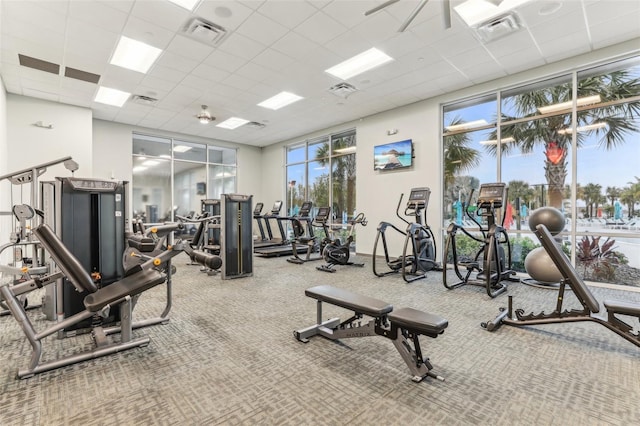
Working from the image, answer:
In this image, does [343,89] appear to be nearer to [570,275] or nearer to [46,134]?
[570,275]

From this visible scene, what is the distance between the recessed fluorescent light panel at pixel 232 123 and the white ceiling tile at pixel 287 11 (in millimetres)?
4648

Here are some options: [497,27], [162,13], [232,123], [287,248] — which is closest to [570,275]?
[497,27]

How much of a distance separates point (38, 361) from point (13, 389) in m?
0.23

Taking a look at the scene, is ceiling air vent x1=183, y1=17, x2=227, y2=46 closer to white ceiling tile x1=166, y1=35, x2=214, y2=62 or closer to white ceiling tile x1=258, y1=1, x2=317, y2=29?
white ceiling tile x1=166, y1=35, x2=214, y2=62

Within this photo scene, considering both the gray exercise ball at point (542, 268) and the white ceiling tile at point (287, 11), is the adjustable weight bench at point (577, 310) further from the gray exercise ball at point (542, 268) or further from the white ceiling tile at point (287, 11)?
the white ceiling tile at point (287, 11)

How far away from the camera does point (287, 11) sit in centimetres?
381

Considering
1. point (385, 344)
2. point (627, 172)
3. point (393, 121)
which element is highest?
point (393, 121)

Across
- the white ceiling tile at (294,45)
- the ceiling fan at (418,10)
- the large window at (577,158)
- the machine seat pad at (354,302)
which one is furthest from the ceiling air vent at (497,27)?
the machine seat pad at (354,302)

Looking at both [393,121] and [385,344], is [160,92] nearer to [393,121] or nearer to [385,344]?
[393,121]

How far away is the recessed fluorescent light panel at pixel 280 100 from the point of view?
6746mm

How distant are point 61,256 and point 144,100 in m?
5.70

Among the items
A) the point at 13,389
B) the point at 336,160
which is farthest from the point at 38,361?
the point at 336,160

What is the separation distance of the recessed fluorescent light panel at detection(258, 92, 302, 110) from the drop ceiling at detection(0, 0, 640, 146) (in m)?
0.18

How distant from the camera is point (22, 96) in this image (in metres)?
6.47
